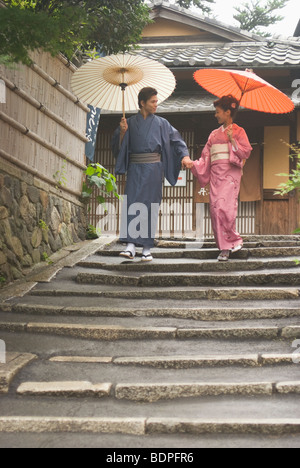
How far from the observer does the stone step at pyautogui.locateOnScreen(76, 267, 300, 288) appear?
21.9 feet

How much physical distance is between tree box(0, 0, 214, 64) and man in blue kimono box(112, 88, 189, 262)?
46.6 inches

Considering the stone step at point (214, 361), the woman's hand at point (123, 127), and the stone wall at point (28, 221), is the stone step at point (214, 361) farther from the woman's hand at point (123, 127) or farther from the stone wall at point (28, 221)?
the woman's hand at point (123, 127)

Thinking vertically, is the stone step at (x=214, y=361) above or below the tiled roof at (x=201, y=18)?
below

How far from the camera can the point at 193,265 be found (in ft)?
24.7

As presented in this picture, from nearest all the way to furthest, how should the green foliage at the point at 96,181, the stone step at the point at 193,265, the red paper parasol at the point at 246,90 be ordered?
the stone step at the point at 193,265 → the red paper parasol at the point at 246,90 → the green foliage at the point at 96,181

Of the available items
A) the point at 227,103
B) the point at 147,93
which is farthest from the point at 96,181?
the point at 227,103

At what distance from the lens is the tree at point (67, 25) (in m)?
4.16

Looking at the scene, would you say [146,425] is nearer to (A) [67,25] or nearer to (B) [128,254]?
(A) [67,25]

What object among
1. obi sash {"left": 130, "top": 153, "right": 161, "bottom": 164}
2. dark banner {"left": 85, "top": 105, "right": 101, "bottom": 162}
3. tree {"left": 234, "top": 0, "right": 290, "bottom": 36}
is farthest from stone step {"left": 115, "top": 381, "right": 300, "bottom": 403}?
tree {"left": 234, "top": 0, "right": 290, "bottom": 36}

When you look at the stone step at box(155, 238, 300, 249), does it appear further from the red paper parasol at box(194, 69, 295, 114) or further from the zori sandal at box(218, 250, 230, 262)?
the red paper parasol at box(194, 69, 295, 114)

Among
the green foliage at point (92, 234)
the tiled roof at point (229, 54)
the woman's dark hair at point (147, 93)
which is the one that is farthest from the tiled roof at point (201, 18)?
the woman's dark hair at point (147, 93)

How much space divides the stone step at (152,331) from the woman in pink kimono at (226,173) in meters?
2.59

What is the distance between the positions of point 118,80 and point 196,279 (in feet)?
10.4
